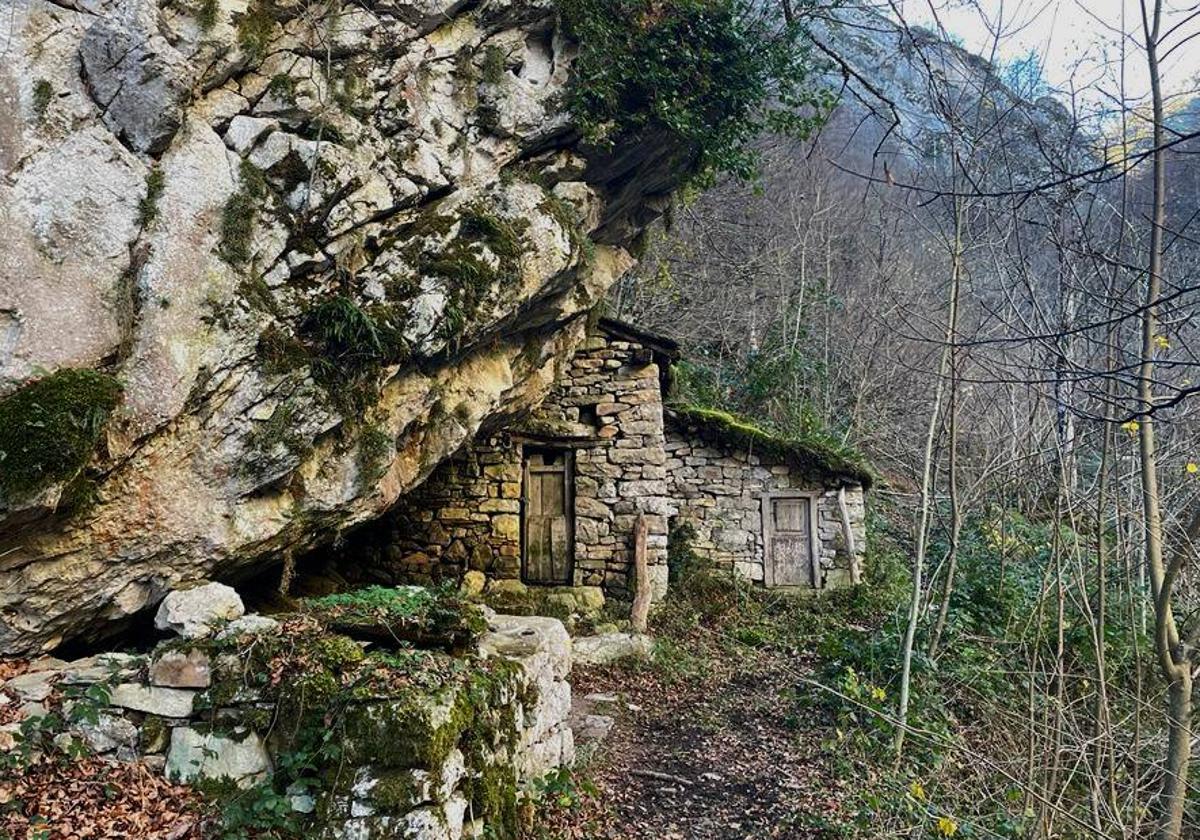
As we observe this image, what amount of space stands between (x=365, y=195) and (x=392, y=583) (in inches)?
186

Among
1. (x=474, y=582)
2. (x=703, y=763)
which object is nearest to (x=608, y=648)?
(x=474, y=582)

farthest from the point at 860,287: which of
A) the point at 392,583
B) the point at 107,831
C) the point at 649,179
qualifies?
the point at 107,831

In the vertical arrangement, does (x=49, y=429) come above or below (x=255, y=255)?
below

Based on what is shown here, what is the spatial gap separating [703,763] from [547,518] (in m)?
4.32

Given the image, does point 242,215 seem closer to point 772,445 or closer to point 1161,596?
point 1161,596

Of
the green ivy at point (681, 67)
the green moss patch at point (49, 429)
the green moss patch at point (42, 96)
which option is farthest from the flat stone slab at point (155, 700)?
the green ivy at point (681, 67)

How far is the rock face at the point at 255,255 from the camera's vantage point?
407cm

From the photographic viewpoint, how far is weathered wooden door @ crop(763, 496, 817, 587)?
10.6 m

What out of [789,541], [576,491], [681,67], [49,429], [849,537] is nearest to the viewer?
[49,429]

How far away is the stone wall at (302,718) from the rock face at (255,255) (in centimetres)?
83

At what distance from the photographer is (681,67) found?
6.88 m

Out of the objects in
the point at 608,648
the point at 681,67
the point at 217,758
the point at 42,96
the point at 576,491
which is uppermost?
the point at 681,67

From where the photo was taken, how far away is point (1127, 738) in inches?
189

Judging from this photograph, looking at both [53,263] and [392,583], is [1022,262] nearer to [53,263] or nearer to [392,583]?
[53,263]
